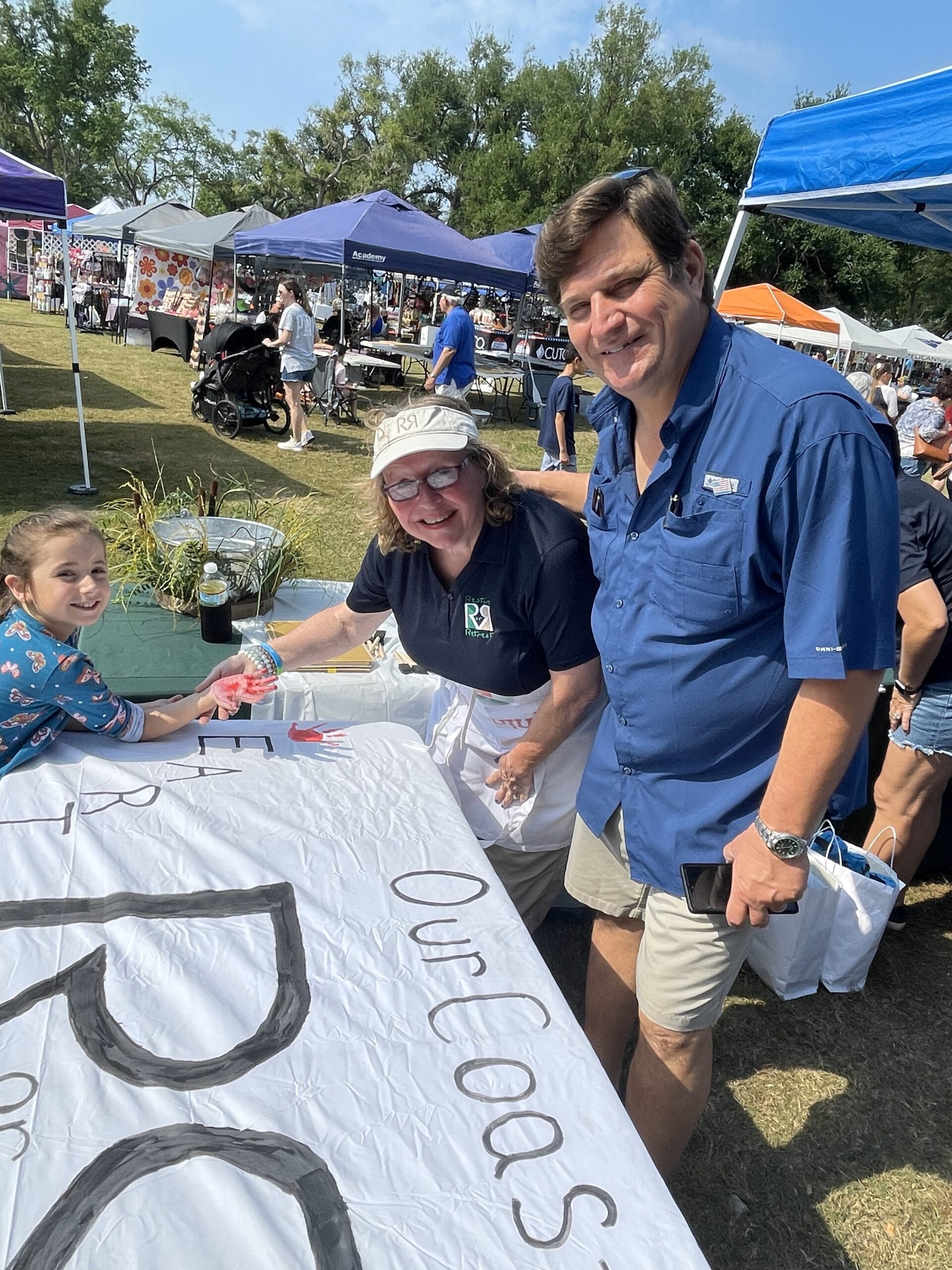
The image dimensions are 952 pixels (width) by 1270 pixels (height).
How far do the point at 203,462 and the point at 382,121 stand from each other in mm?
41583

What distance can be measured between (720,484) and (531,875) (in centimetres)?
128

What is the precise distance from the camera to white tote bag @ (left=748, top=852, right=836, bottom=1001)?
8.04 feet

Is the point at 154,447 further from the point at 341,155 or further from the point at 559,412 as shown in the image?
the point at 341,155

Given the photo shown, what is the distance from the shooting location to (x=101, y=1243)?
0.91 meters

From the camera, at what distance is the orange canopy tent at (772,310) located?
1767cm

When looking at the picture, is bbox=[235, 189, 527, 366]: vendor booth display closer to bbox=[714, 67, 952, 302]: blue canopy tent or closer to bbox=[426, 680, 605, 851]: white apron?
bbox=[714, 67, 952, 302]: blue canopy tent

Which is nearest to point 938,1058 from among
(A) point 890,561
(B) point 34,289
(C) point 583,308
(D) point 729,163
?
(A) point 890,561

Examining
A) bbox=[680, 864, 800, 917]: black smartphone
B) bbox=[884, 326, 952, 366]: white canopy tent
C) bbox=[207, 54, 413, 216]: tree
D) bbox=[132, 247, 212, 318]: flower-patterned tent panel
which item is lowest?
bbox=[680, 864, 800, 917]: black smartphone

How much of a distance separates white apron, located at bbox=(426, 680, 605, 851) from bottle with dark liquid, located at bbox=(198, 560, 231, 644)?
1144mm

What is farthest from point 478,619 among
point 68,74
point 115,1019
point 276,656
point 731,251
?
point 68,74

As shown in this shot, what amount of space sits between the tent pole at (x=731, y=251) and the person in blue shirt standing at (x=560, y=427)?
97.2 inches

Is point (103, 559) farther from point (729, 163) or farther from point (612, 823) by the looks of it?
point (729, 163)

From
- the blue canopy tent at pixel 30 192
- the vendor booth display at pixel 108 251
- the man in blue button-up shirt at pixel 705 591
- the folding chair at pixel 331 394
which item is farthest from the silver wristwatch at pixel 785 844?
the vendor booth display at pixel 108 251

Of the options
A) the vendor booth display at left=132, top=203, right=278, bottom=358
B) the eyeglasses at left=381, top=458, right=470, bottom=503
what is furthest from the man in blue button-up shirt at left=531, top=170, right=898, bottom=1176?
the vendor booth display at left=132, top=203, right=278, bottom=358
